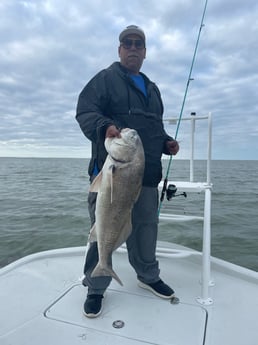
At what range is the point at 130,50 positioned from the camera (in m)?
2.90

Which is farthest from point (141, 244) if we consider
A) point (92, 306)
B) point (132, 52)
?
point (132, 52)

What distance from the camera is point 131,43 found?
9.42 feet

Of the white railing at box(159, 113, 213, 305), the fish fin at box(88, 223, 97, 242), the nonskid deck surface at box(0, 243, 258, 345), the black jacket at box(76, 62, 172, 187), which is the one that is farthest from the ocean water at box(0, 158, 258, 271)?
the fish fin at box(88, 223, 97, 242)

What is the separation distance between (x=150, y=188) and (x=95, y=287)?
41.9 inches

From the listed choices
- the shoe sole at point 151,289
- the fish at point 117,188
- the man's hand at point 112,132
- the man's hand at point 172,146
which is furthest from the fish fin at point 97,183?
the shoe sole at point 151,289

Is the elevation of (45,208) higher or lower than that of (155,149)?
lower

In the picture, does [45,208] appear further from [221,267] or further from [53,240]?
[221,267]

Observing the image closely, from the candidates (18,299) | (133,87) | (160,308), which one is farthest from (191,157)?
(18,299)

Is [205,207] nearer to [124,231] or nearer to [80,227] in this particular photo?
[124,231]

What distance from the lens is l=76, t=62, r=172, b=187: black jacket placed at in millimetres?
2640

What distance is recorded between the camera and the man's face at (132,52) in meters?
2.86

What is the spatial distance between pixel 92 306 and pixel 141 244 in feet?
2.42

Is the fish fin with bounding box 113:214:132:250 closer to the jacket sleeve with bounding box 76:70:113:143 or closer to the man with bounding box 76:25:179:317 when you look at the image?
the man with bounding box 76:25:179:317

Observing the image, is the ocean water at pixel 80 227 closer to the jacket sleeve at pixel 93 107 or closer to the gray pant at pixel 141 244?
the gray pant at pixel 141 244
